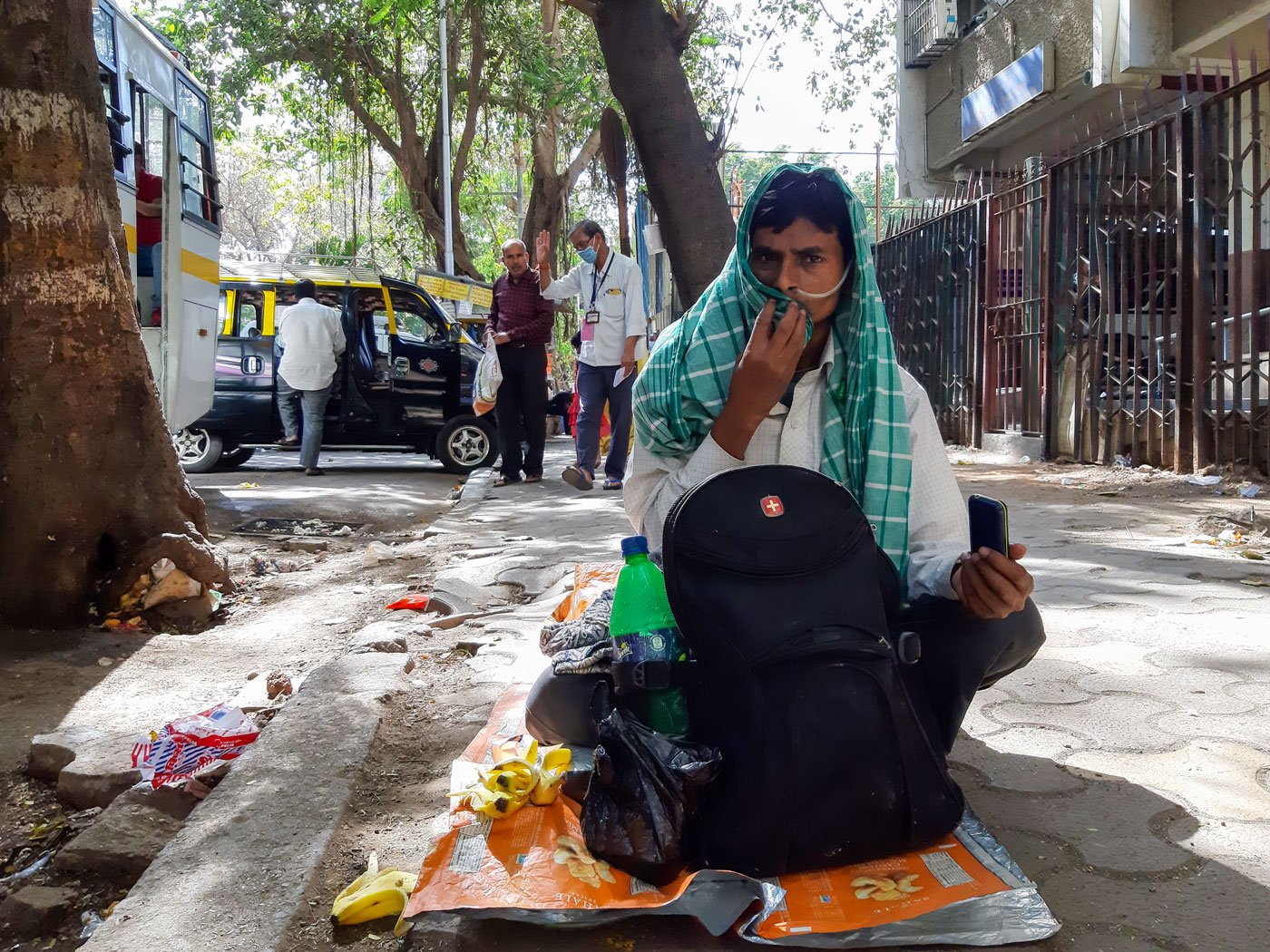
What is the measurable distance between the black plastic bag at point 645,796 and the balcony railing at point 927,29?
558 inches

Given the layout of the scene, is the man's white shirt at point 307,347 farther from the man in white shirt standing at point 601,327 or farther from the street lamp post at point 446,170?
the street lamp post at point 446,170

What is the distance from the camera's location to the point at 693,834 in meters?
1.75

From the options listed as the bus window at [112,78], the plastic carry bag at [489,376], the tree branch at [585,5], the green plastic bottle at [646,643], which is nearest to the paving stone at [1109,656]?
the green plastic bottle at [646,643]

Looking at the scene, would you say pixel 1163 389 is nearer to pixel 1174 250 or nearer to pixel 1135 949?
pixel 1174 250

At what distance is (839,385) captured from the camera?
2.11 metres

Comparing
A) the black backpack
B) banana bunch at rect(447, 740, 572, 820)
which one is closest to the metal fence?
the black backpack

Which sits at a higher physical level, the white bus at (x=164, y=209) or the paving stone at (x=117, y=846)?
the white bus at (x=164, y=209)

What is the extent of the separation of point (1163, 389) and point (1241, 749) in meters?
5.30

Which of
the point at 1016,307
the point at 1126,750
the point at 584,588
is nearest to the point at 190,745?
the point at 584,588

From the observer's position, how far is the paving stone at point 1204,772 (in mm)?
2055

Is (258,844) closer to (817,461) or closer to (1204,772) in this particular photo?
(817,461)

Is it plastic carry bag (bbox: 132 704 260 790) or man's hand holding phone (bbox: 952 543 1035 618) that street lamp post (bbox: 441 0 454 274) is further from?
man's hand holding phone (bbox: 952 543 1035 618)

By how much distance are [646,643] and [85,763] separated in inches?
61.7

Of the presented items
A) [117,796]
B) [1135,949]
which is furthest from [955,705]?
[117,796]
